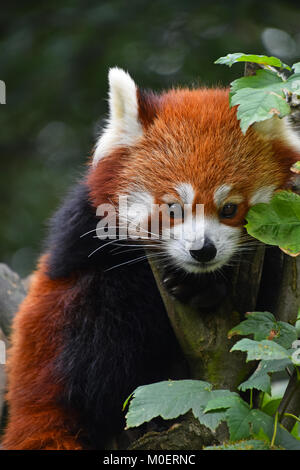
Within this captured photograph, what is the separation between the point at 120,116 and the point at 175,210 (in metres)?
0.63

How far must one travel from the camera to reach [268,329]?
2217 millimetres

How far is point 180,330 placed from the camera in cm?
284

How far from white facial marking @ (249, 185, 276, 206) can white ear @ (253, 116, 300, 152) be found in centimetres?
25

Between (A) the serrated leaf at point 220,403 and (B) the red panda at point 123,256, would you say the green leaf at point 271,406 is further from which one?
(A) the serrated leaf at point 220,403

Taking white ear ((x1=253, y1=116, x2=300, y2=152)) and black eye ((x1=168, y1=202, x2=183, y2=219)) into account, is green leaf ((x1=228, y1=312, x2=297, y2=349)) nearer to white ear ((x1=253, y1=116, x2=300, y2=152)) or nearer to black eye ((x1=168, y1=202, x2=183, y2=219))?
black eye ((x1=168, y1=202, x2=183, y2=219))

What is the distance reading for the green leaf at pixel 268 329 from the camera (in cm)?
216

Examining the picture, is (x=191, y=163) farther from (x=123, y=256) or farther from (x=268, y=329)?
(x=268, y=329)

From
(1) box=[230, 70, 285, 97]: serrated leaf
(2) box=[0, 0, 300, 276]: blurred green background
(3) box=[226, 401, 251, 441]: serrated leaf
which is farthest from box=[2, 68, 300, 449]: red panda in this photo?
(2) box=[0, 0, 300, 276]: blurred green background

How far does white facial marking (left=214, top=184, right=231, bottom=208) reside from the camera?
2.73 meters

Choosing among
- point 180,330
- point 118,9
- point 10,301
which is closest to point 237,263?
point 180,330

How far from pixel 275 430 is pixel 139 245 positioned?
126cm

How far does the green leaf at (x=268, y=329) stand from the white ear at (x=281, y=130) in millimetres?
993

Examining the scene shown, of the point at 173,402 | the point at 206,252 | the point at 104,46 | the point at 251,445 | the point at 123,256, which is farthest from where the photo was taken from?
the point at 104,46

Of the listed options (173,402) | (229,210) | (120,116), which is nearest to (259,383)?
(173,402)
